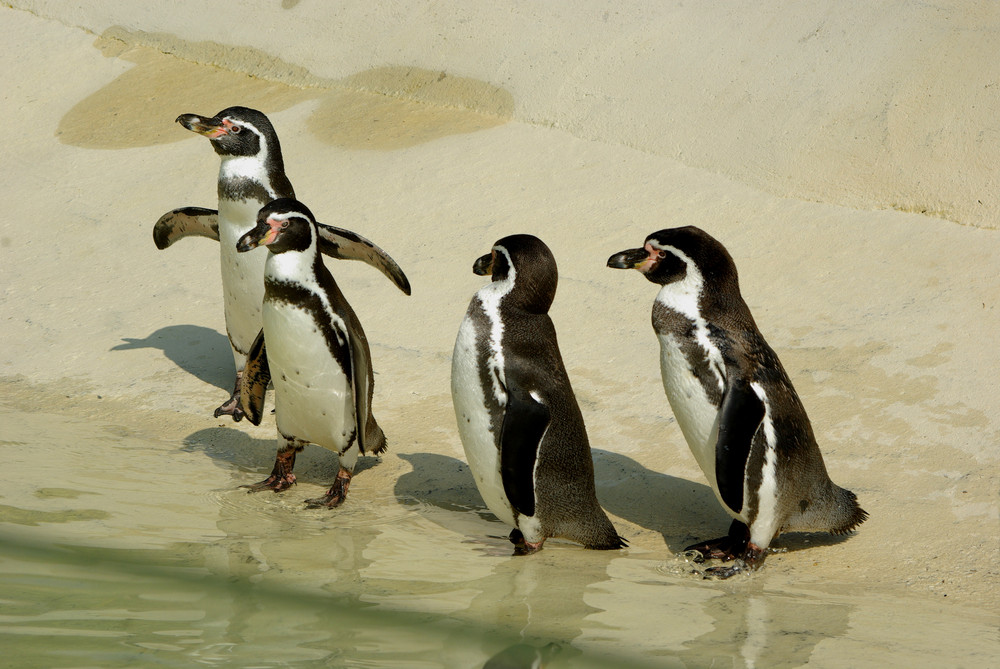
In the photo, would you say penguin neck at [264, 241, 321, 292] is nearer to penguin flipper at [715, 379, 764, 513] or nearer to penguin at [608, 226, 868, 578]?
penguin at [608, 226, 868, 578]

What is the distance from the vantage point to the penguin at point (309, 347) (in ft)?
12.9

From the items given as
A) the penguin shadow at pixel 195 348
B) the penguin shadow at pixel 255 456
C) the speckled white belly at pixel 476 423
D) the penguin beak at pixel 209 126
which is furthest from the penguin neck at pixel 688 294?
the penguin shadow at pixel 195 348

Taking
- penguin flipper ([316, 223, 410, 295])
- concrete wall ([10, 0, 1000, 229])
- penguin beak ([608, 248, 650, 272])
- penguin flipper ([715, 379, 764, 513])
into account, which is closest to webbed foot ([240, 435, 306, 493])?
penguin flipper ([316, 223, 410, 295])

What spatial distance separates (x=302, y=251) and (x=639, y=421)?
5.32ft

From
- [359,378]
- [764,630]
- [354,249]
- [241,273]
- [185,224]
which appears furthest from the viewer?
[185,224]

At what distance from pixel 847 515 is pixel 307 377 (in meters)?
1.98

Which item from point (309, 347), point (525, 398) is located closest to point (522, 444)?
point (525, 398)

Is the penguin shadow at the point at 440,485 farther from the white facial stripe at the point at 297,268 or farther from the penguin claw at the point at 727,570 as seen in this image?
the penguin claw at the point at 727,570

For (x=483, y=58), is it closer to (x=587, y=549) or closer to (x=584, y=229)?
(x=584, y=229)

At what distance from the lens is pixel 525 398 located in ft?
11.3

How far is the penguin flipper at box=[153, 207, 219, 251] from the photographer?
5.28 m

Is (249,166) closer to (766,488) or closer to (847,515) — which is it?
(766,488)

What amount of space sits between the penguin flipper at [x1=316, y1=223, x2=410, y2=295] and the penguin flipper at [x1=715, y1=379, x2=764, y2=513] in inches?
65.3

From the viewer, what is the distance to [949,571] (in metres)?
3.35
